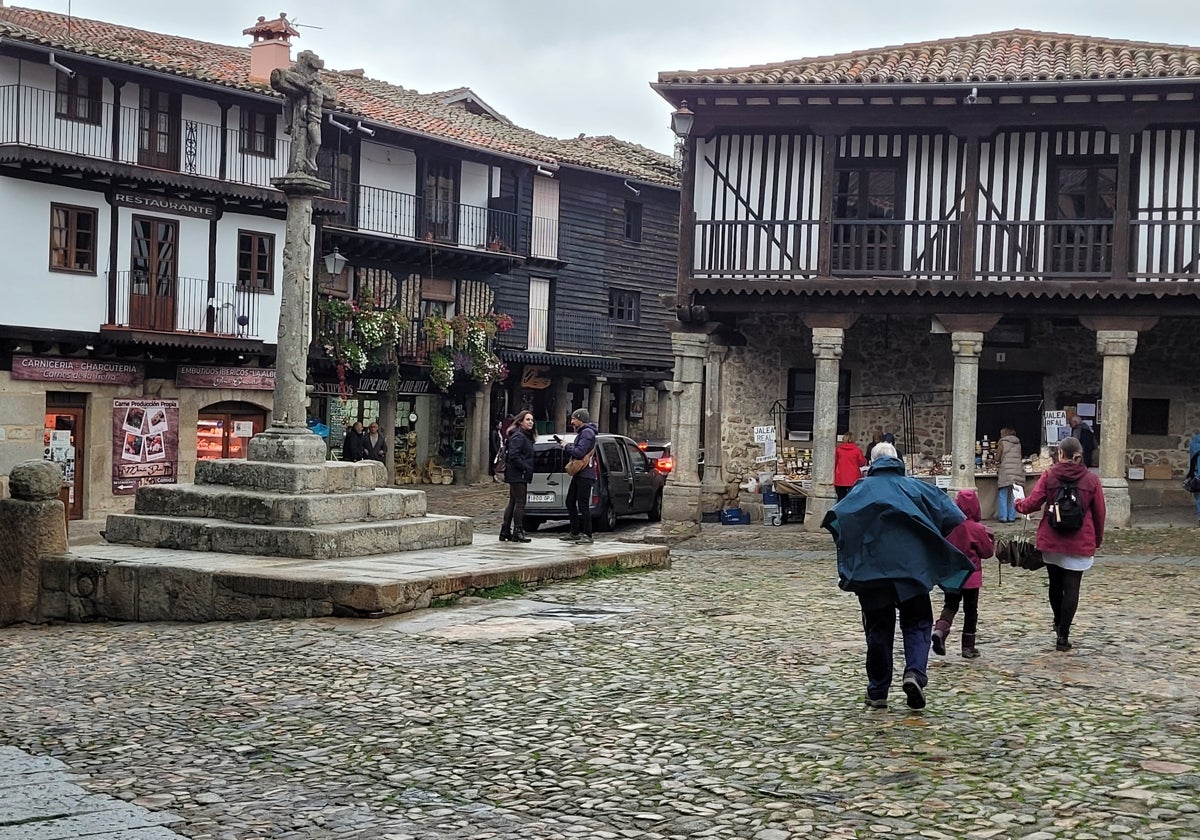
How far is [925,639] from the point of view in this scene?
7.82 metres

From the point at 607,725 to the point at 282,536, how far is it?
20.2 feet

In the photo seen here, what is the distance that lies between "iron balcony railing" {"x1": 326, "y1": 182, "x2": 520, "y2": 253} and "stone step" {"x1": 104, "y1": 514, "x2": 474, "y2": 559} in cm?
1705

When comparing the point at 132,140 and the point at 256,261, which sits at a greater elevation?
the point at 132,140

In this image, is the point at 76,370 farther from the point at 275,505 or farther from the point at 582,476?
the point at 275,505

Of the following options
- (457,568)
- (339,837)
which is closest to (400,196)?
(457,568)

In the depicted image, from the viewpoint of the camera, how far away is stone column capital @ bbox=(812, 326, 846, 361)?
67.8 ft

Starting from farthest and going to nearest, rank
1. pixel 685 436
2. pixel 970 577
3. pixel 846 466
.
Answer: pixel 685 436 → pixel 846 466 → pixel 970 577

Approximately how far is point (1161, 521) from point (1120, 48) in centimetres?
710

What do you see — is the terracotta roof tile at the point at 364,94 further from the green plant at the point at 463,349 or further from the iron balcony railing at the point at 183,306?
the green plant at the point at 463,349

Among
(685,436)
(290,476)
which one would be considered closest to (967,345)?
(685,436)

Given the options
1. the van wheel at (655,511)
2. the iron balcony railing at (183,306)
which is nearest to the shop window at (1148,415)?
the van wheel at (655,511)

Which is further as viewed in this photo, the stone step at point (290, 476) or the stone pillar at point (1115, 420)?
the stone pillar at point (1115, 420)

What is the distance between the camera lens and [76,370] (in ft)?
84.7

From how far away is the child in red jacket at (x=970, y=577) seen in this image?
938cm
